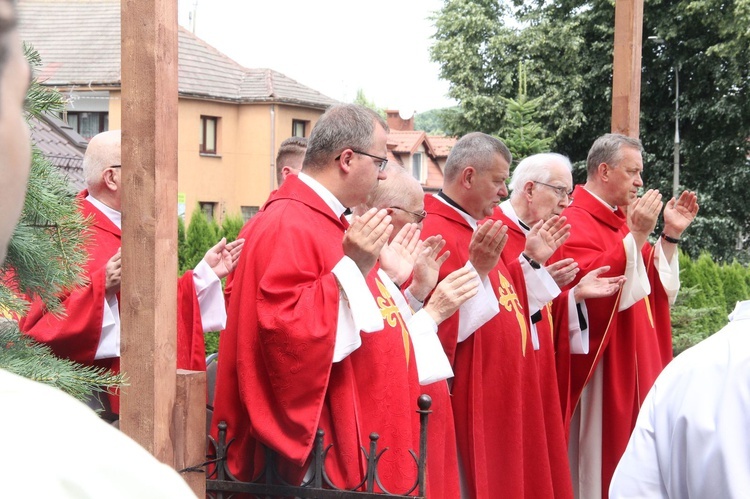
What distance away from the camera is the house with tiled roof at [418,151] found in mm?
44625

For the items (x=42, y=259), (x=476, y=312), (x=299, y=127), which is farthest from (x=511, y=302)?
(x=299, y=127)

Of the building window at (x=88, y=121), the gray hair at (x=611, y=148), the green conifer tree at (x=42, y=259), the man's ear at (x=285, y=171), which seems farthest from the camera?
the building window at (x=88, y=121)

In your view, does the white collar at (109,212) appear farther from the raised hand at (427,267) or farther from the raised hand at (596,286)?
the raised hand at (596,286)

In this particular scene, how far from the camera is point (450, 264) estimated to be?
5242mm

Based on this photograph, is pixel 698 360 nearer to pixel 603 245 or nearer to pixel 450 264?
pixel 450 264

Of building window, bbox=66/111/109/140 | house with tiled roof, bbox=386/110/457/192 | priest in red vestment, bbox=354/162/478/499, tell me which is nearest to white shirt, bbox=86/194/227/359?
priest in red vestment, bbox=354/162/478/499

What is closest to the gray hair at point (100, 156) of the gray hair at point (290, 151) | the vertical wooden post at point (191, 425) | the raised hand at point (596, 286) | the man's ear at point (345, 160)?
the man's ear at point (345, 160)

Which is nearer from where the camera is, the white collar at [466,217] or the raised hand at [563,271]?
the white collar at [466,217]

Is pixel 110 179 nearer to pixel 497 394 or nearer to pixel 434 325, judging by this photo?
pixel 434 325

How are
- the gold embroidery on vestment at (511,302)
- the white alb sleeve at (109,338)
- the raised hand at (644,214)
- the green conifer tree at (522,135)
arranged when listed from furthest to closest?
the green conifer tree at (522,135) < the raised hand at (644,214) < the gold embroidery on vestment at (511,302) < the white alb sleeve at (109,338)

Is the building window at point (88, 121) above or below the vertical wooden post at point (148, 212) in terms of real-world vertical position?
above

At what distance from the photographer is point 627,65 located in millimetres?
6895

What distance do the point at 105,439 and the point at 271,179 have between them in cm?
3444

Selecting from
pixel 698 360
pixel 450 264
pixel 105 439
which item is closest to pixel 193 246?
pixel 450 264
